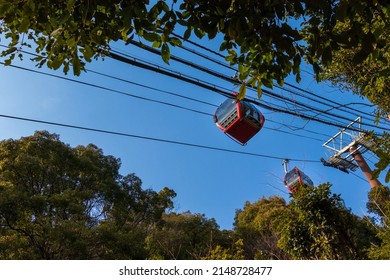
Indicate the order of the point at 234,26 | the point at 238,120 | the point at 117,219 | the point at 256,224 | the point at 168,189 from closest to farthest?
the point at 234,26
the point at 238,120
the point at 117,219
the point at 168,189
the point at 256,224

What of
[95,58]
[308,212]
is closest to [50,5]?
[95,58]

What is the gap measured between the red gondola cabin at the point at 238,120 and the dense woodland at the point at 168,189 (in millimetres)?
1815

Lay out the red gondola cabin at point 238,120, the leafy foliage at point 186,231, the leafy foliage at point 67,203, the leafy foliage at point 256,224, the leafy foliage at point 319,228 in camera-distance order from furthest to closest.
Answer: the leafy foliage at point 256,224 < the leafy foliage at point 186,231 < the leafy foliage at point 67,203 < the red gondola cabin at point 238,120 < the leafy foliage at point 319,228

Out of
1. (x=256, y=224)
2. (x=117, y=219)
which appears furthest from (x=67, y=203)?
(x=256, y=224)

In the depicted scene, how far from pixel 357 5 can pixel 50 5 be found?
5.83ft

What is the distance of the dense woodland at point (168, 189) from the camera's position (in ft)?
7.03

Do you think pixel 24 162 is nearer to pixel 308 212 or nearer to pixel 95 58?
pixel 308 212

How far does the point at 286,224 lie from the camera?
7.64 meters

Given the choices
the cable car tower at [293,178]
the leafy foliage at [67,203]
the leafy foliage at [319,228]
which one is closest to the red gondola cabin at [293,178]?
the cable car tower at [293,178]

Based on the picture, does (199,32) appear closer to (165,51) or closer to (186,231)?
(165,51)

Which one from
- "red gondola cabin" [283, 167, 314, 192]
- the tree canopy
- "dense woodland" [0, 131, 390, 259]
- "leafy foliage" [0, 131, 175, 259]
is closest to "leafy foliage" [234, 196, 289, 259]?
"dense woodland" [0, 131, 390, 259]

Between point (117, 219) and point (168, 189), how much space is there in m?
4.00

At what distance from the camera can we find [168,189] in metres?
21.1

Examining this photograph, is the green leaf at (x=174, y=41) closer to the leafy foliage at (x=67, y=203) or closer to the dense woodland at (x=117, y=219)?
the dense woodland at (x=117, y=219)
